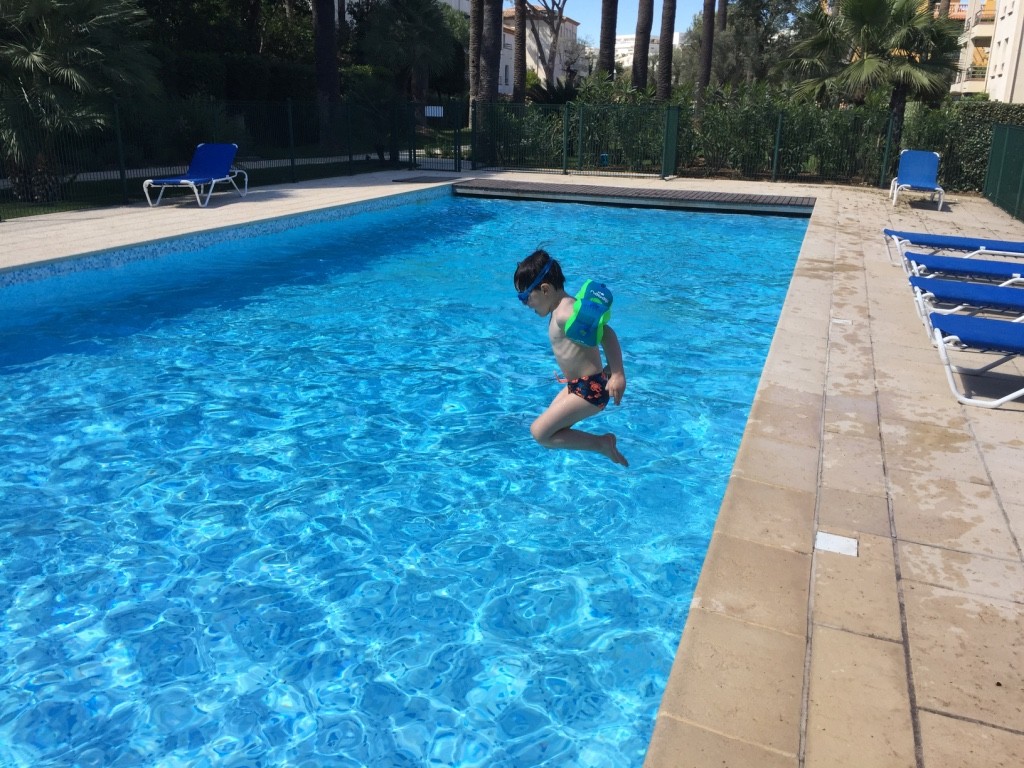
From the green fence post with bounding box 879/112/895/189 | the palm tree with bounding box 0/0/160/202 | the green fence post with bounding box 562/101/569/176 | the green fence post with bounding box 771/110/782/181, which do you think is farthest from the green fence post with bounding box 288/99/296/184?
the green fence post with bounding box 879/112/895/189

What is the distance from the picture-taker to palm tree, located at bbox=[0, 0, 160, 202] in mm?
12977

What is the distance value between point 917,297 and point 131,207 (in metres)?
13.0

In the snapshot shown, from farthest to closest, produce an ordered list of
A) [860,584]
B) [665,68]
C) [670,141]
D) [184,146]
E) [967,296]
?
[665,68], [670,141], [184,146], [967,296], [860,584]

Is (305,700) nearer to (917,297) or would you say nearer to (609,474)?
(609,474)

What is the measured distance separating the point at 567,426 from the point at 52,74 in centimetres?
1293

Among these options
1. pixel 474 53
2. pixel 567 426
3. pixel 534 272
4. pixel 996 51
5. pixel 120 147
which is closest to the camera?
pixel 534 272

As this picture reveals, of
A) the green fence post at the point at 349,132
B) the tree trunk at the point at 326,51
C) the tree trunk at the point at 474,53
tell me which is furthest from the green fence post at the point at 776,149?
the tree trunk at the point at 326,51

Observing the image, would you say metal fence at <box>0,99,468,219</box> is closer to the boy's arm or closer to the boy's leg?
the boy's leg

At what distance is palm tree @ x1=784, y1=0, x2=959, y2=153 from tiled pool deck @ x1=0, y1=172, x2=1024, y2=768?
1465cm

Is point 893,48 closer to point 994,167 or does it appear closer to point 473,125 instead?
point 994,167

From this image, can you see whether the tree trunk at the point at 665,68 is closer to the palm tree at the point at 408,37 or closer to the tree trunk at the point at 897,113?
the tree trunk at the point at 897,113

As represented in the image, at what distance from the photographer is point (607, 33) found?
2720cm

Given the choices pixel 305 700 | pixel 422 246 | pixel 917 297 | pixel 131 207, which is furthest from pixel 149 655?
pixel 131 207

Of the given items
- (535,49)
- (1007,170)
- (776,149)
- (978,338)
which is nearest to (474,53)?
(776,149)
